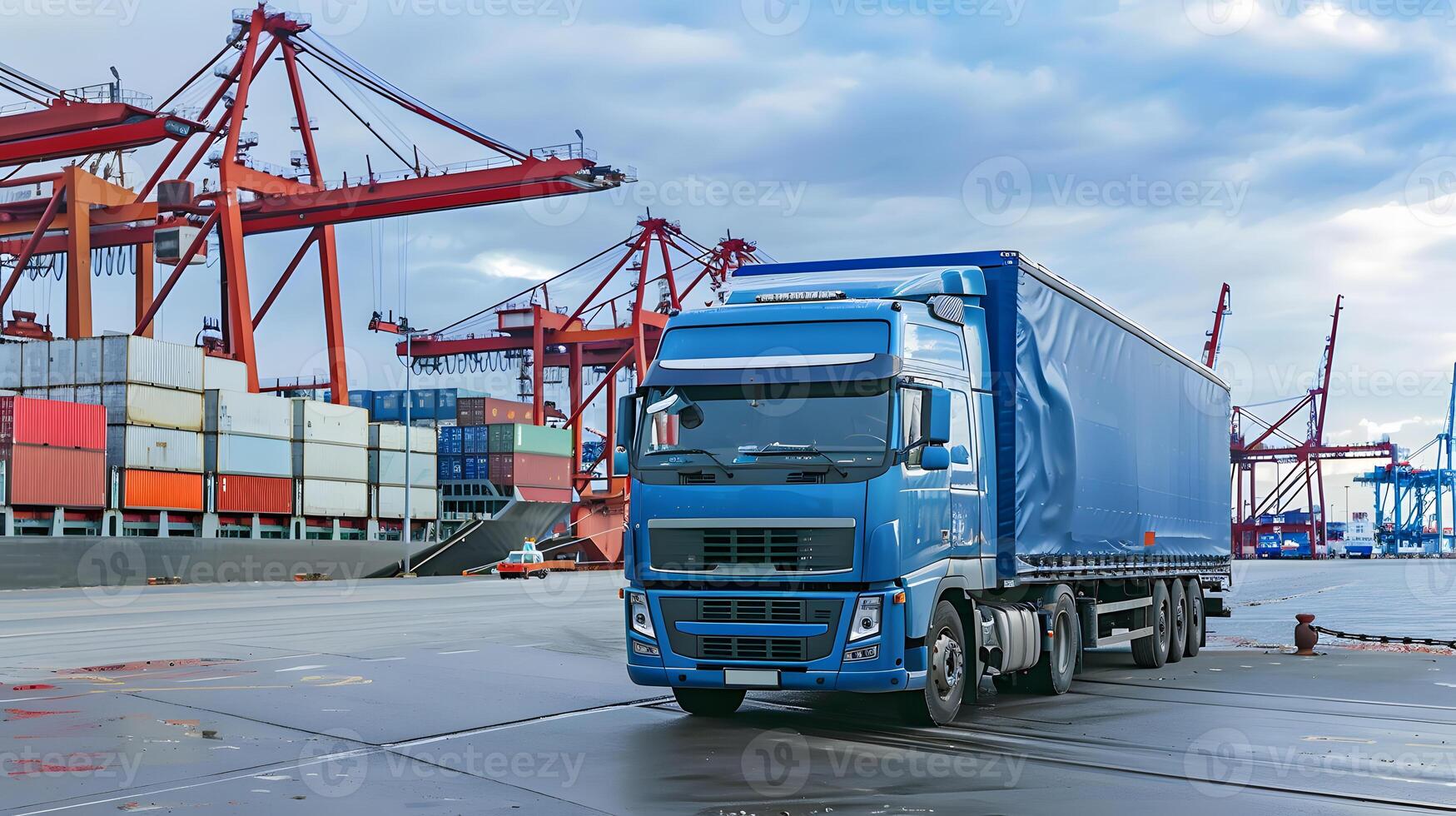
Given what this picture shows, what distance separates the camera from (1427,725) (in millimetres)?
10477

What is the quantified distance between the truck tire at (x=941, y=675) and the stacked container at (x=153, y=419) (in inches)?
1616

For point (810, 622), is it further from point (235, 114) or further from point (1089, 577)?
point (235, 114)

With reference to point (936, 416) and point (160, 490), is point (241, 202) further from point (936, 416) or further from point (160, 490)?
point (936, 416)

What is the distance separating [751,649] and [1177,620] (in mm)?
9297

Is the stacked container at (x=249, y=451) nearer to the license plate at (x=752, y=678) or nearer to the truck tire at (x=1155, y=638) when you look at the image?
the truck tire at (x=1155, y=638)

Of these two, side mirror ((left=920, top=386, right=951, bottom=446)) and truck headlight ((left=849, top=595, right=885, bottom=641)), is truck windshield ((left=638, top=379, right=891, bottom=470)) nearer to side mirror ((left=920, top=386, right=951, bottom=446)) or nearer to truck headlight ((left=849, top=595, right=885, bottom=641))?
side mirror ((left=920, top=386, right=951, bottom=446))

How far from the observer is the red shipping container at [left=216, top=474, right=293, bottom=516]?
159ft

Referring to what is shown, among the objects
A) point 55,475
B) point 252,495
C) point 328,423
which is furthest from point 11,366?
point 328,423

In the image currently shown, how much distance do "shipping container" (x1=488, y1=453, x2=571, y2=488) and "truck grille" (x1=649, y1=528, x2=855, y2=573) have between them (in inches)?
2269

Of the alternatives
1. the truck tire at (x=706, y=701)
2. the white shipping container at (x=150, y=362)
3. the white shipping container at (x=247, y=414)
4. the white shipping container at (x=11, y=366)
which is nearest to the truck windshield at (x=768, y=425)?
the truck tire at (x=706, y=701)

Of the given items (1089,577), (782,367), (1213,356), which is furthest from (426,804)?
(1213,356)

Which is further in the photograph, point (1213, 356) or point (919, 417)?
point (1213, 356)

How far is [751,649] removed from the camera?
9344 millimetres

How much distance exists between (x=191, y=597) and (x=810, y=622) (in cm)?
2663
